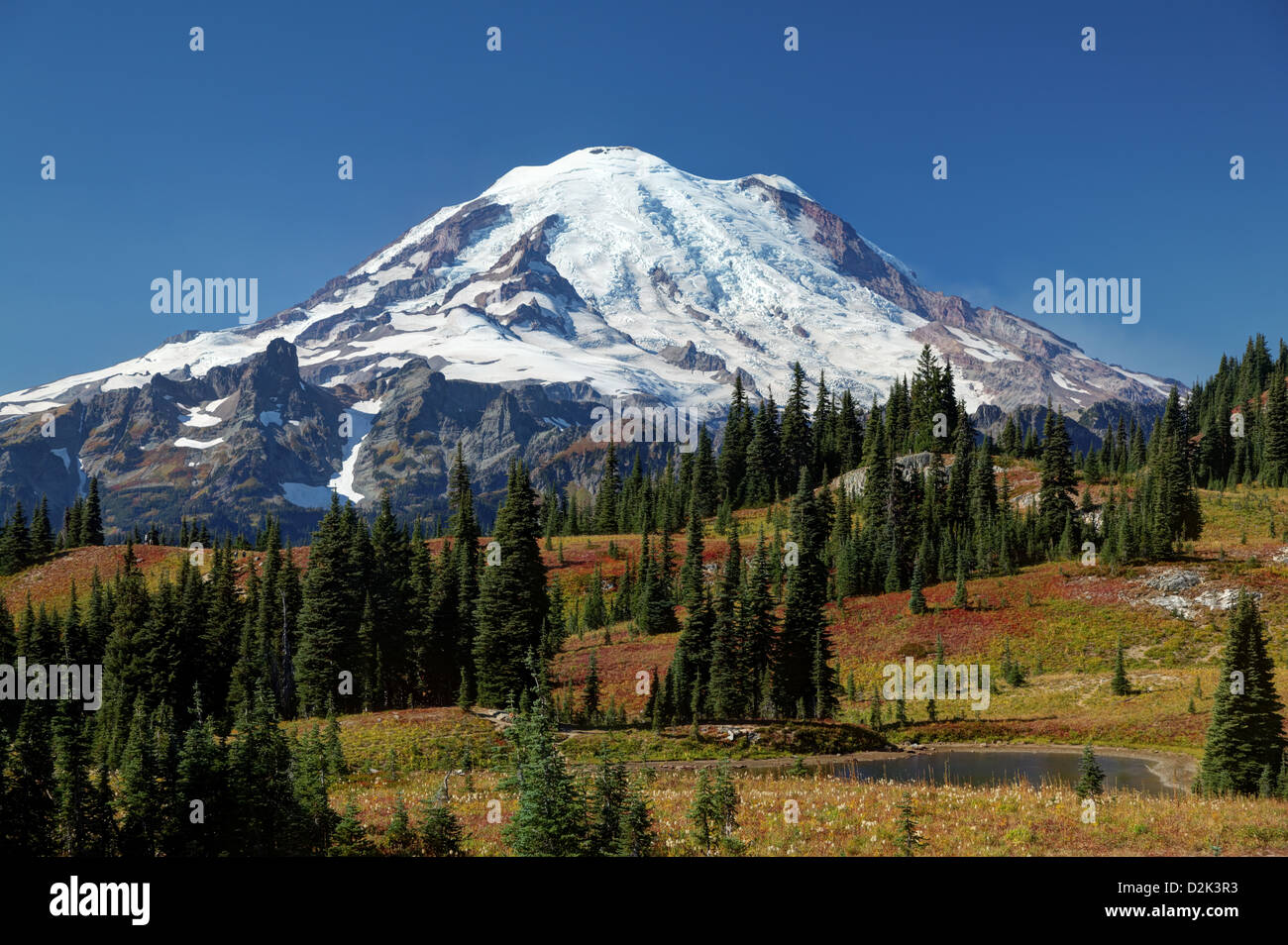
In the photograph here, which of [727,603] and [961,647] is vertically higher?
[727,603]

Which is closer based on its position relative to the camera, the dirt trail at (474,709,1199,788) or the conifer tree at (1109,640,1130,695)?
the dirt trail at (474,709,1199,788)

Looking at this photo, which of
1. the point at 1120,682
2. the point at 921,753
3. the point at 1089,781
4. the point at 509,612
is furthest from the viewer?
the point at 1120,682

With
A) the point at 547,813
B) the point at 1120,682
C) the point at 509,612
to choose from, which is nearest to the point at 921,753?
the point at 1120,682

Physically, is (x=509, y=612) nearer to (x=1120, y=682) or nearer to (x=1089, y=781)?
(x=1089, y=781)

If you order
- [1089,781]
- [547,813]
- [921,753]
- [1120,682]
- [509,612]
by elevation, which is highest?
[509,612]

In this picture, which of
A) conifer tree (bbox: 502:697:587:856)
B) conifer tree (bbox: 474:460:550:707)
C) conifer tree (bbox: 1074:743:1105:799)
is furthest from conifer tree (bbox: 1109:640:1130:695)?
conifer tree (bbox: 502:697:587:856)

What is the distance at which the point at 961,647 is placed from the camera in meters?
71.2

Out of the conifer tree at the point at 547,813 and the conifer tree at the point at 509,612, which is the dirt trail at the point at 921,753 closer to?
the conifer tree at the point at 509,612

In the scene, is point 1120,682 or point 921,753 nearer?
point 921,753

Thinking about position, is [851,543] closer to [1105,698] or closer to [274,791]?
[1105,698]

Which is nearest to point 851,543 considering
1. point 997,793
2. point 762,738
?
point 762,738

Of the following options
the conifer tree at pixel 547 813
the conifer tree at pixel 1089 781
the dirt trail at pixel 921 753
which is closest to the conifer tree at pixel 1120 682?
the dirt trail at pixel 921 753

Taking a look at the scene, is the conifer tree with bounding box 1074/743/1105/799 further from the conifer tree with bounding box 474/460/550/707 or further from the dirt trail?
the conifer tree with bounding box 474/460/550/707

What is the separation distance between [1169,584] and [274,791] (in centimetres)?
7586
